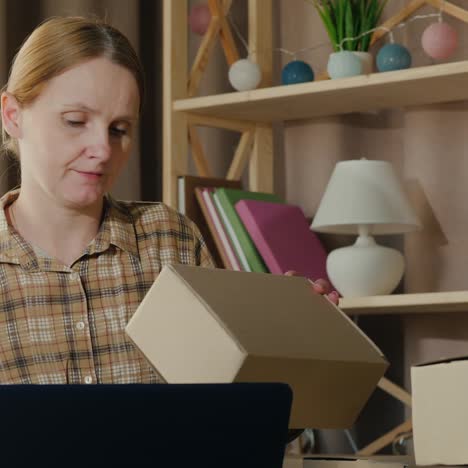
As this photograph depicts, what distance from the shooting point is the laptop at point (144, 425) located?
72 cm

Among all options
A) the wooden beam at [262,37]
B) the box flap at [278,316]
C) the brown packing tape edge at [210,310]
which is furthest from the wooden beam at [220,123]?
the brown packing tape edge at [210,310]

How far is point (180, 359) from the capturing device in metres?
1.07

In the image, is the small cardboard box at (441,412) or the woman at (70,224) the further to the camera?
the woman at (70,224)

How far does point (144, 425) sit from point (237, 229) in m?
1.48

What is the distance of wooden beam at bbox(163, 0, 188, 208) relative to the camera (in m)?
2.29

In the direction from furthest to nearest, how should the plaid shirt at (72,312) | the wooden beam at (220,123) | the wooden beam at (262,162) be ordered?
the wooden beam at (262,162)
the wooden beam at (220,123)
the plaid shirt at (72,312)

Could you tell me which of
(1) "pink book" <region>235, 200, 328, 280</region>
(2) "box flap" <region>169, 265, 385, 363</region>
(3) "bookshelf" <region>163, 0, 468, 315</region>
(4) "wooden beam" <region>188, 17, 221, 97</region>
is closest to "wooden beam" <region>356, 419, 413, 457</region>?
(3) "bookshelf" <region>163, 0, 468, 315</region>

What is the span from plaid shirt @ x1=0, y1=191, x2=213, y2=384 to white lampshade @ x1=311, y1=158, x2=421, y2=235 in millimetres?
693

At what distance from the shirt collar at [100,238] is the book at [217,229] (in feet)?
2.13

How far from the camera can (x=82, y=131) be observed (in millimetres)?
1443

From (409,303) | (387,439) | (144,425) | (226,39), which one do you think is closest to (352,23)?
(226,39)

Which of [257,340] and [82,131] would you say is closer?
[257,340]

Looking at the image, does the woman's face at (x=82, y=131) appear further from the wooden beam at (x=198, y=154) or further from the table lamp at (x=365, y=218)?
the wooden beam at (x=198, y=154)

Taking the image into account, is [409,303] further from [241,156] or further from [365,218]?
[241,156]
